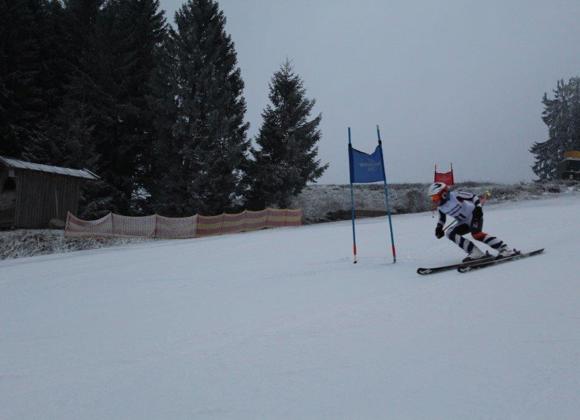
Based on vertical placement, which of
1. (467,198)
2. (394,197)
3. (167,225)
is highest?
(394,197)

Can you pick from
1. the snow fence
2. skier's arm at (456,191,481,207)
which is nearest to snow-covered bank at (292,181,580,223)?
the snow fence

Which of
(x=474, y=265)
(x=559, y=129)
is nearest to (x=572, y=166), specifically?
(x=559, y=129)

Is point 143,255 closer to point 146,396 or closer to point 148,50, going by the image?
point 146,396

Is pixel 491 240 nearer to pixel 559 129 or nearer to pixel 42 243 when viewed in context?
pixel 42 243

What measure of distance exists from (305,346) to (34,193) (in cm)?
2311

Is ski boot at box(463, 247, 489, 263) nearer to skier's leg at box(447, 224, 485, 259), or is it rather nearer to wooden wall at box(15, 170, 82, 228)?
skier's leg at box(447, 224, 485, 259)

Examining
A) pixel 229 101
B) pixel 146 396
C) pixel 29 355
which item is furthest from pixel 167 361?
pixel 229 101

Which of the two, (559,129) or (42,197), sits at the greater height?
(559,129)

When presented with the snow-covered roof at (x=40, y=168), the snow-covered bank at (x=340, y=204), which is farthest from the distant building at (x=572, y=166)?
the snow-covered roof at (x=40, y=168)

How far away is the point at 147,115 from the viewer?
31391mm

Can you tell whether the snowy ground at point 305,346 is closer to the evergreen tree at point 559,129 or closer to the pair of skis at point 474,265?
the pair of skis at point 474,265

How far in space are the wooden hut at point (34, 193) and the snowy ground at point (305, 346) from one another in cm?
1642

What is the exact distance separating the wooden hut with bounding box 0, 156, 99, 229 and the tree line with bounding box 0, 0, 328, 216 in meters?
2.21

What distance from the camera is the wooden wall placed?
21281 millimetres
